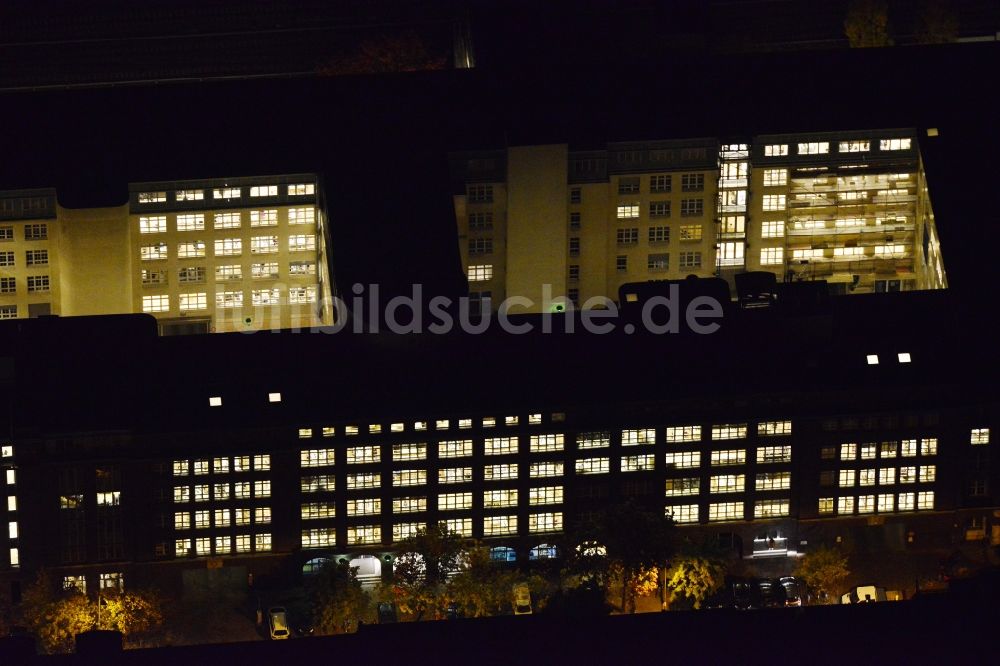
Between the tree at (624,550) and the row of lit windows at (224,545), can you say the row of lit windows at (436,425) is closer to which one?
the row of lit windows at (224,545)

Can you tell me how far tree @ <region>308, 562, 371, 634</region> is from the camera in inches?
6909

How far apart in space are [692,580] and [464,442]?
15.8 m

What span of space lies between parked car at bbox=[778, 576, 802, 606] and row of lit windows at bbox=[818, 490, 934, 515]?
21.0 feet

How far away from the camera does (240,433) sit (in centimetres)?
18138

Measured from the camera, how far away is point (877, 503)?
616 feet

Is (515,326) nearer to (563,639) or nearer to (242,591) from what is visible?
(242,591)

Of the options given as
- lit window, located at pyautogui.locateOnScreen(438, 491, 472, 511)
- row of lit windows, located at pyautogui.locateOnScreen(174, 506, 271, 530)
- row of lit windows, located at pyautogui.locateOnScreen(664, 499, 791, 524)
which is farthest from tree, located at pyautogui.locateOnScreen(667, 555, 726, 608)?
row of lit windows, located at pyautogui.locateOnScreen(174, 506, 271, 530)

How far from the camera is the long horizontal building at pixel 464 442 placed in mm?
180375

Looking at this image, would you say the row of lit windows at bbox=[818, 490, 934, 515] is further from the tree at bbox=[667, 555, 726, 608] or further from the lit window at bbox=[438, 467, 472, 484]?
the lit window at bbox=[438, 467, 472, 484]

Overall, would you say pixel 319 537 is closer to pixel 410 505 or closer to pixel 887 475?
pixel 410 505

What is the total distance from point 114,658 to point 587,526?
36.3 m

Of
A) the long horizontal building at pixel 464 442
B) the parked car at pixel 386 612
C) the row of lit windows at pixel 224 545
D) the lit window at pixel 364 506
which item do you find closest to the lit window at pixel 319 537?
the long horizontal building at pixel 464 442

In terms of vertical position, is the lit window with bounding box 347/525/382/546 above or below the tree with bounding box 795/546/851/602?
above

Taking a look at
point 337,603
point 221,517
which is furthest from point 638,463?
point 221,517
